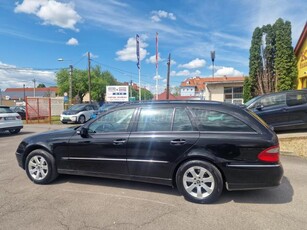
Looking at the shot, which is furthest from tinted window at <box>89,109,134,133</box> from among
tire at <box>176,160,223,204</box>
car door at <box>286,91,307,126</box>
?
car door at <box>286,91,307,126</box>

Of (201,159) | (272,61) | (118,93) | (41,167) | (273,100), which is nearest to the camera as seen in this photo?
(201,159)

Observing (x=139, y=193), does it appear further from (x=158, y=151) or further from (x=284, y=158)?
(x=284, y=158)

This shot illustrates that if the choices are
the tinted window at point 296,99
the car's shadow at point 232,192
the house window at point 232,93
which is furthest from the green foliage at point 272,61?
the car's shadow at point 232,192

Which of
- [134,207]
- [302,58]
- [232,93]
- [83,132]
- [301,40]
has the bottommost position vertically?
[134,207]

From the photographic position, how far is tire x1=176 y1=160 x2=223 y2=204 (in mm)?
3758

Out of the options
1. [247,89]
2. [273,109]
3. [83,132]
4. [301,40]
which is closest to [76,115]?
[247,89]

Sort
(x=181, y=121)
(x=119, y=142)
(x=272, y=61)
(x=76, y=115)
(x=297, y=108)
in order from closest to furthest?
1. (x=181, y=121)
2. (x=119, y=142)
3. (x=297, y=108)
4. (x=272, y=61)
5. (x=76, y=115)

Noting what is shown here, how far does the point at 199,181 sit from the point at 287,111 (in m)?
5.85

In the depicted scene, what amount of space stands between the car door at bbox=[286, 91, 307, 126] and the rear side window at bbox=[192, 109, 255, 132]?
533cm

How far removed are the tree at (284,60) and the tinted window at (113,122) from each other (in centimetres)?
1339

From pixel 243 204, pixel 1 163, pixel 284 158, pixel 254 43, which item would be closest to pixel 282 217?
pixel 243 204

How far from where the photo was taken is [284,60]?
1467 cm

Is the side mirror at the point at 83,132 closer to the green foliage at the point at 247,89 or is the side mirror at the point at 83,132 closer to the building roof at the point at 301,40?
the building roof at the point at 301,40

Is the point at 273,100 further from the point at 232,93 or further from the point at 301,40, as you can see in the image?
the point at 232,93
